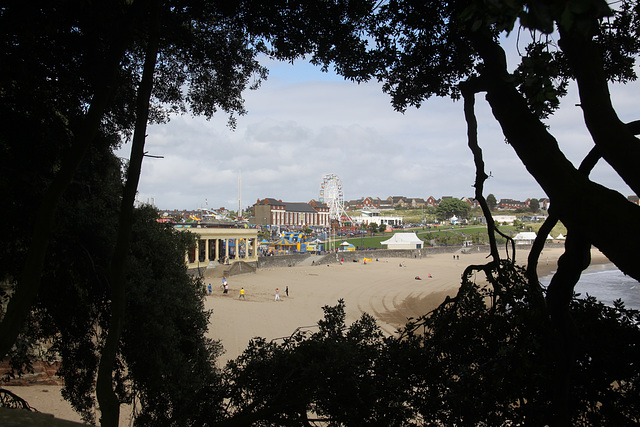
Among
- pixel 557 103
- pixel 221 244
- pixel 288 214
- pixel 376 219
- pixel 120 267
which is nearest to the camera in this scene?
pixel 557 103

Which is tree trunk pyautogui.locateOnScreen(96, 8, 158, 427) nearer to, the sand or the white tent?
the sand

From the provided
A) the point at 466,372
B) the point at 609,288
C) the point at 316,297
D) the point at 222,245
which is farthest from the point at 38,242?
the point at 222,245

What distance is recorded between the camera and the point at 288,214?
310 ft

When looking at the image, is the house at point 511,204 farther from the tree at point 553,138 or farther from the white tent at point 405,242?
the tree at point 553,138

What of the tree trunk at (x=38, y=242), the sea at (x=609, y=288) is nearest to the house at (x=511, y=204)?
the sea at (x=609, y=288)

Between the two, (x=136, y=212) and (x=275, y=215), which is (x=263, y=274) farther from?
(x=275, y=215)

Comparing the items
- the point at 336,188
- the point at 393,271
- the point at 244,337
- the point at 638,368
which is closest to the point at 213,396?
the point at 638,368

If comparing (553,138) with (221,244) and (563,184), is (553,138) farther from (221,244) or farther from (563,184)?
(221,244)

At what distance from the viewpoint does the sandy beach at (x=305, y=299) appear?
1401cm

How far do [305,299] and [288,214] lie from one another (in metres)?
72.6

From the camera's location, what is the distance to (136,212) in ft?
22.6

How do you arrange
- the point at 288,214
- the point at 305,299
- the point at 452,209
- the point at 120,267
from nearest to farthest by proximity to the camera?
the point at 120,267 < the point at 305,299 < the point at 288,214 < the point at 452,209

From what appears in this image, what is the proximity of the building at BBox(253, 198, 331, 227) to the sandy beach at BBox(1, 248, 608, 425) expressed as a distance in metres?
53.5

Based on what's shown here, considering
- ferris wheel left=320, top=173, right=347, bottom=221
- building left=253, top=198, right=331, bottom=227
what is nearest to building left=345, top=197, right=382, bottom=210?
building left=253, top=198, right=331, bottom=227
